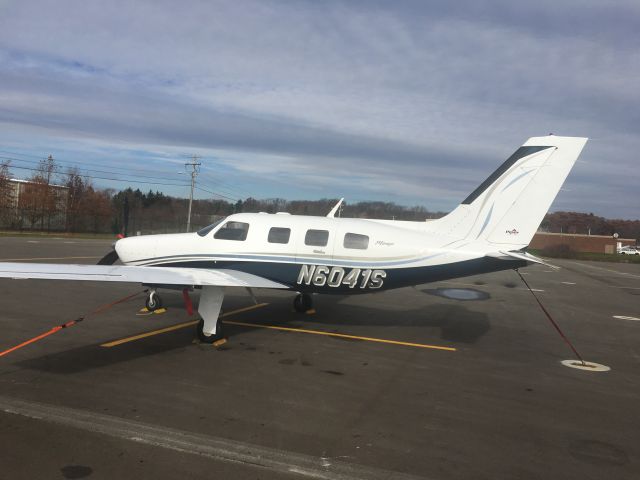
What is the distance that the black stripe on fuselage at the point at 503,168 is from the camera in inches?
391

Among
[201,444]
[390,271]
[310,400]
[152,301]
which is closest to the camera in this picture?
[201,444]

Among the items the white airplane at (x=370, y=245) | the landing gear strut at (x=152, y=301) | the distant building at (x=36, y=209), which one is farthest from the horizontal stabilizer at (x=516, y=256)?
the distant building at (x=36, y=209)

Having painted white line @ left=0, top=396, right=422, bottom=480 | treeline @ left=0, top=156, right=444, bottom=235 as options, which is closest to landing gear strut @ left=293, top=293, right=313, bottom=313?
painted white line @ left=0, top=396, right=422, bottom=480

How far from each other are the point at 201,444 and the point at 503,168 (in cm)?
841

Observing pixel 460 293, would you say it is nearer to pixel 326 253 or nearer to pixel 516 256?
pixel 516 256

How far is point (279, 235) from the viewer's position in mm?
10508

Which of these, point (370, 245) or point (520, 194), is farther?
point (370, 245)

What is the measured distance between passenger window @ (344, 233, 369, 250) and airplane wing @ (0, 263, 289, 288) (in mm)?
1744

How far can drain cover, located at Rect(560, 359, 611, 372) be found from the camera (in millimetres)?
8842

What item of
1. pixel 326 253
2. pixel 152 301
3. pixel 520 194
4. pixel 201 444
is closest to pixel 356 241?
pixel 326 253

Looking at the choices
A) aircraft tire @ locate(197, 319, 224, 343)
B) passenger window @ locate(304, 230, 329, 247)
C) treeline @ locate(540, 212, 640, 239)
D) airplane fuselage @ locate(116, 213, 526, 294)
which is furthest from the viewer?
treeline @ locate(540, 212, 640, 239)

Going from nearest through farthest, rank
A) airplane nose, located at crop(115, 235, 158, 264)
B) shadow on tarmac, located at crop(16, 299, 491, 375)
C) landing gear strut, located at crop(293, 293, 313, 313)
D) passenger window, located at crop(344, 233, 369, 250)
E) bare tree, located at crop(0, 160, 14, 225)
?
shadow on tarmac, located at crop(16, 299, 491, 375) < passenger window, located at crop(344, 233, 369, 250) < airplane nose, located at crop(115, 235, 158, 264) < landing gear strut, located at crop(293, 293, 313, 313) < bare tree, located at crop(0, 160, 14, 225)

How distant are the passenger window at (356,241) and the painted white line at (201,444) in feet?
19.1

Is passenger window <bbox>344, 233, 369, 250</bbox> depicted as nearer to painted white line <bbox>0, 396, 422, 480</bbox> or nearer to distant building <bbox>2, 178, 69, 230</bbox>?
painted white line <bbox>0, 396, 422, 480</bbox>
